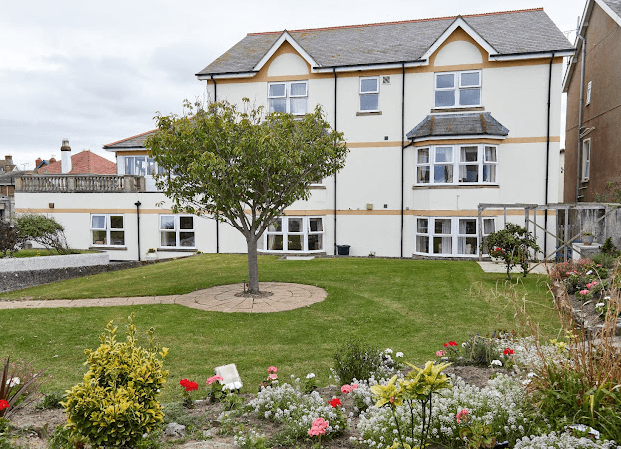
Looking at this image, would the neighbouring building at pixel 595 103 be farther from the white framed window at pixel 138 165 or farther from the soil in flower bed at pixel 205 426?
the white framed window at pixel 138 165

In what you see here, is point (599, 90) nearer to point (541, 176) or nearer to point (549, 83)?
point (549, 83)

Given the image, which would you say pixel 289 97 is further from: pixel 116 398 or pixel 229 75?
pixel 116 398

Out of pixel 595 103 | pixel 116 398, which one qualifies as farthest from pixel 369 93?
pixel 116 398

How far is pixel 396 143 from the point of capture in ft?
67.3

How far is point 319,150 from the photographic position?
11.0 metres

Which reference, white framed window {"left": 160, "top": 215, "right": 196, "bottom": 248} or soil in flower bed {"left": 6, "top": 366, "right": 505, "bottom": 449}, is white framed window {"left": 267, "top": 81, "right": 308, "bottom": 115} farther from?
soil in flower bed {"left": 6, "top": 366, "right": 505, "bottom": 449}

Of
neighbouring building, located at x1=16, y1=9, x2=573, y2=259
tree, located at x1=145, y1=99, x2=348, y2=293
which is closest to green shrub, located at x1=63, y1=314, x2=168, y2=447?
tree, located at x1=145, y1=99, x2=348, y2=293

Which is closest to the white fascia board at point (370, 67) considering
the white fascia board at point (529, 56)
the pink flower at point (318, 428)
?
the white fascia board at point (529, 56)

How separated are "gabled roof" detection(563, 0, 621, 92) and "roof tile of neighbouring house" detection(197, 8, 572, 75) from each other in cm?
206

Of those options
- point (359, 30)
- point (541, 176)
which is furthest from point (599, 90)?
point (359, 30)

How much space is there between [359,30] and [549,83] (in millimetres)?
9826

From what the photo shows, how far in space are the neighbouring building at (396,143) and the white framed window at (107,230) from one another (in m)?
0.06

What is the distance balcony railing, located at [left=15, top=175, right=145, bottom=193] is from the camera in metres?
22.4

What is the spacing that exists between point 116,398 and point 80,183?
22.0 meters
